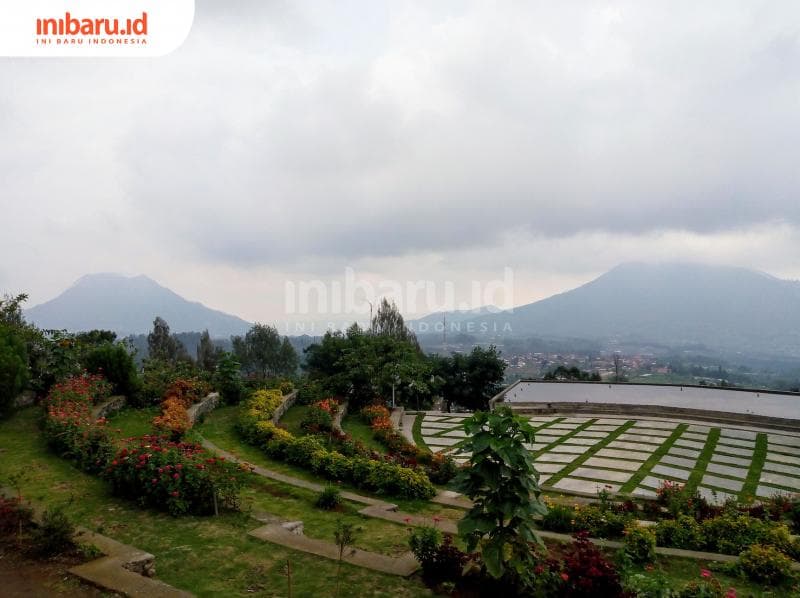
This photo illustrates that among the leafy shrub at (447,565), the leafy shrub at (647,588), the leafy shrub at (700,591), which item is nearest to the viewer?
the leafy shrub at (647,588)

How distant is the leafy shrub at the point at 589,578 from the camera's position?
13.4 feet

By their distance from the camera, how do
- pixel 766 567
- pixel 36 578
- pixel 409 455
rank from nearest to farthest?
pixel 36 578 → pixel 766 567 → pixel 409 455

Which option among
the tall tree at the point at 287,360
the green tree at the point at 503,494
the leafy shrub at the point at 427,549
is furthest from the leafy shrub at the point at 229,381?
the tall tree at the point at 287,360

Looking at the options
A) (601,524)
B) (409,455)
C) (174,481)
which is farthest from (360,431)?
(601,524)

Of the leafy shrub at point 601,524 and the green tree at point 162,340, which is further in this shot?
the green tree at point 162,340

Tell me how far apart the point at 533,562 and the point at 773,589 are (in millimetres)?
3277

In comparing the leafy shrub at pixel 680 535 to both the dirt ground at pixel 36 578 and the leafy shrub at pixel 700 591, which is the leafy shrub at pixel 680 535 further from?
the dirt ground at pixel 36 578

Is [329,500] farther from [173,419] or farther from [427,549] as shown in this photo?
[173,419]

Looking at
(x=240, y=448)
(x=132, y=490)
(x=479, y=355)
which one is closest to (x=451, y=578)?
(x=132, y=490)

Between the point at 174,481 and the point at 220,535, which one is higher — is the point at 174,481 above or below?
above

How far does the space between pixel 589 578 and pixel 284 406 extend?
561 inches

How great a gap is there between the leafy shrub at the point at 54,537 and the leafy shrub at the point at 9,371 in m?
7.70

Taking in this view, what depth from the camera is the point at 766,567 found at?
17.9 ft

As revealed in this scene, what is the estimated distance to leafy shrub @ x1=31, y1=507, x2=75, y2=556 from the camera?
4812 mm
